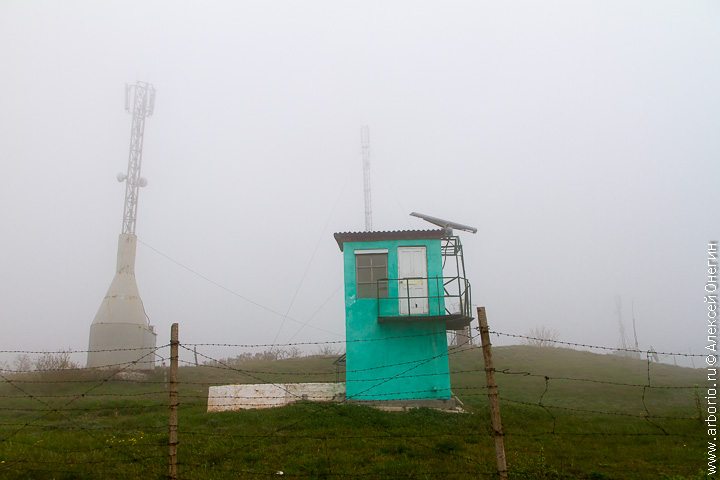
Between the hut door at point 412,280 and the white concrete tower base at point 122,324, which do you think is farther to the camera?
the white concrete tower base at point 122,324

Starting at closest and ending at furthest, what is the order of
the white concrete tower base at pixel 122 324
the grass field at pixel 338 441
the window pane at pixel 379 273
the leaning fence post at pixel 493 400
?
the leaning fence post at pixel 493 400
the grass field at pixel 338 441
the window pane at pixel 379 273
the white concrete tower base at pixel 122 324

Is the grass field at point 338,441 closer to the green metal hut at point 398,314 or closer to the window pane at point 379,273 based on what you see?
the green metal hut at point 398,314

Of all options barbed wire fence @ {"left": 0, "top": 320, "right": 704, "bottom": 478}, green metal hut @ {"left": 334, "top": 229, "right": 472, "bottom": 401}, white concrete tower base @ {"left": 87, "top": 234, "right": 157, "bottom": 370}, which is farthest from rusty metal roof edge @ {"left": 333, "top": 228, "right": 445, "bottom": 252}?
white concrete tower base @ {"left": 87, "top": 234, "right": 157, "bottom": 370}

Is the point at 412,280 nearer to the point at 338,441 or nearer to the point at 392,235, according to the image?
the point at 392,235

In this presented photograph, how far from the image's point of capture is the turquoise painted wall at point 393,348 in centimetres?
1844

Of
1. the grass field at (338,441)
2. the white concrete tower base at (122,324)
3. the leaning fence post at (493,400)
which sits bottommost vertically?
the grass field at (338,441)

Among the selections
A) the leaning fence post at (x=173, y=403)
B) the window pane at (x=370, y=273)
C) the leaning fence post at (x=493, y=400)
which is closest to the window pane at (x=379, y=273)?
the window pane at (x=370, y=273)

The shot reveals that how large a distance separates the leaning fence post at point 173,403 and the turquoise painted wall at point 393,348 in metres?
10.8

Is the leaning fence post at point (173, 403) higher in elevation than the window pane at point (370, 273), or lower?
lower

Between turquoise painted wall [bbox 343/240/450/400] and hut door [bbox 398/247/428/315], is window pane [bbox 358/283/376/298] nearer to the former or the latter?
turquoise painted wall [bbox 343/240/450/400]

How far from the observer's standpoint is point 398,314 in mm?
19062

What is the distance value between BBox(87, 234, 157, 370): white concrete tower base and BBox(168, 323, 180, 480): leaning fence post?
22.2 m

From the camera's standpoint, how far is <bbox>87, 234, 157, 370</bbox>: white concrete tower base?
95.0 ft

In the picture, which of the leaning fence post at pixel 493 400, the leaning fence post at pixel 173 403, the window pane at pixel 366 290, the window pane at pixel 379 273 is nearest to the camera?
the leaning fence post at pixel 493 400
